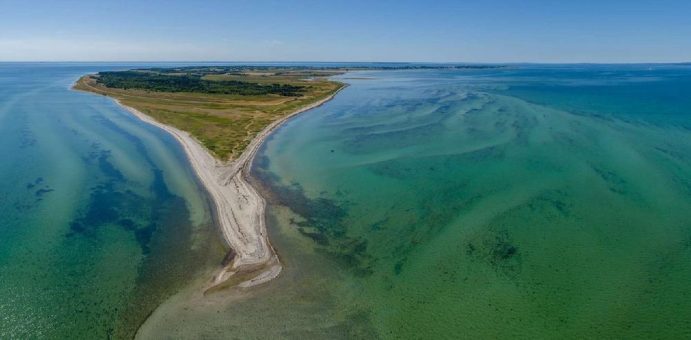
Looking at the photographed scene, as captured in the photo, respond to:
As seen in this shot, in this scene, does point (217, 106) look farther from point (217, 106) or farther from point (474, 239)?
point (474, 239)

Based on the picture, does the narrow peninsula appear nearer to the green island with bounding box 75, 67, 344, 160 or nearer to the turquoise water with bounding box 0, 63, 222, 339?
the green island with bounding box 75, 67, 344, 160

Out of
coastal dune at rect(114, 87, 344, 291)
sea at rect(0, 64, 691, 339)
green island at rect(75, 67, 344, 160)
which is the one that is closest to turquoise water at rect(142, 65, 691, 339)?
sea at rect(0, 64, 691, 339)

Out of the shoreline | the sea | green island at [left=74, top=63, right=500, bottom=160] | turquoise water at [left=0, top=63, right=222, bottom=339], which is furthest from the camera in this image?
green island at [left=74, top=63, right=500, bottom=160]

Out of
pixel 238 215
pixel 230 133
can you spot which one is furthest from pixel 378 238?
pixel 230 133

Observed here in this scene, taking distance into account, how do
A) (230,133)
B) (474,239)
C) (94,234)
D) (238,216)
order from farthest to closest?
(230,133) → (238,216) → (94,234) → (474,239)

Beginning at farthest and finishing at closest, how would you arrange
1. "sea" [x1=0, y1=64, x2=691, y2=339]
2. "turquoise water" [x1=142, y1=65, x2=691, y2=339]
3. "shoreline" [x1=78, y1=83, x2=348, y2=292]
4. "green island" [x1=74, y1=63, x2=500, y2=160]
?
1. "green island" [x1=74, y1=63, x2=500, y2=160]
2. "shoreline" [x1=78, y1=83, x2=348, y2=292]
3. "sea" [x1=0, y1=64, x2=691, y2=339]
4. "turquoise water" [x1=142, y1=65, x2=691, y2=339]

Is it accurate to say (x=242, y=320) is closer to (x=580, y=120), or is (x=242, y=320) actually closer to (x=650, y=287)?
(x=650, y=287)

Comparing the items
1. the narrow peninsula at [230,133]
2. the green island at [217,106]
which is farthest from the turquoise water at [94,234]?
the green island at [217,106]
